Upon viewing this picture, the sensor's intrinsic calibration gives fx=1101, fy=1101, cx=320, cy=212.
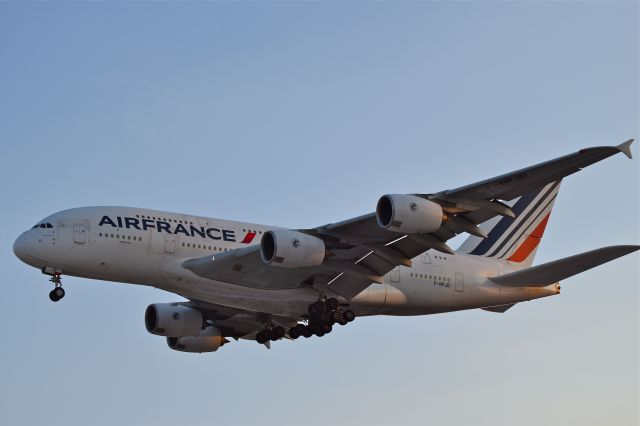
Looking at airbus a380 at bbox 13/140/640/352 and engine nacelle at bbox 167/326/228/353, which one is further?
engine nacelle at bbox 167/326/228/353

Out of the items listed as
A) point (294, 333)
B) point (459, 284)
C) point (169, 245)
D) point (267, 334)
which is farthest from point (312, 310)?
point (459, 284)

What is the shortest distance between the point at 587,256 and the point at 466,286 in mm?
5893

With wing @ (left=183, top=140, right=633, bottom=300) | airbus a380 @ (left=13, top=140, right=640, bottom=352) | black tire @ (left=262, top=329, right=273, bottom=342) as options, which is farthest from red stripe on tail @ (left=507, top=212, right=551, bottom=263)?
black tire @ (left=262, top=329, right=273, bottom=342)

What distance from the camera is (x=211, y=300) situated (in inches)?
1542

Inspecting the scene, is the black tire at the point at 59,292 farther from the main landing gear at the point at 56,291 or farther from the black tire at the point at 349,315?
the black tire at the point at 349,315

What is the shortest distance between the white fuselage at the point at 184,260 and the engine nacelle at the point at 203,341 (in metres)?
4.79

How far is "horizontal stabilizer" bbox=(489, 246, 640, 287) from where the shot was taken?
35.2m

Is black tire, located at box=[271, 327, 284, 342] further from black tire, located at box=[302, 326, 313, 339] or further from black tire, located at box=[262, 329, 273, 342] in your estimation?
black tire, located at box=[302, 326, 313, 339]

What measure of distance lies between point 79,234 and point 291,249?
7.42 metres

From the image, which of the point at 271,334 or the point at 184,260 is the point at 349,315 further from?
the point at 184,260

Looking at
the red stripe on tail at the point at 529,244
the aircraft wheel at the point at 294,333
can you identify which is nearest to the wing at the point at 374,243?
the aircraft wheel at the point at 294,333

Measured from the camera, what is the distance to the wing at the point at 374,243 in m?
31.5

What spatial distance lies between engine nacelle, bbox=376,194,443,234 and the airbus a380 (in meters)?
0.03

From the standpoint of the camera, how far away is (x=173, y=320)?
138 ft
